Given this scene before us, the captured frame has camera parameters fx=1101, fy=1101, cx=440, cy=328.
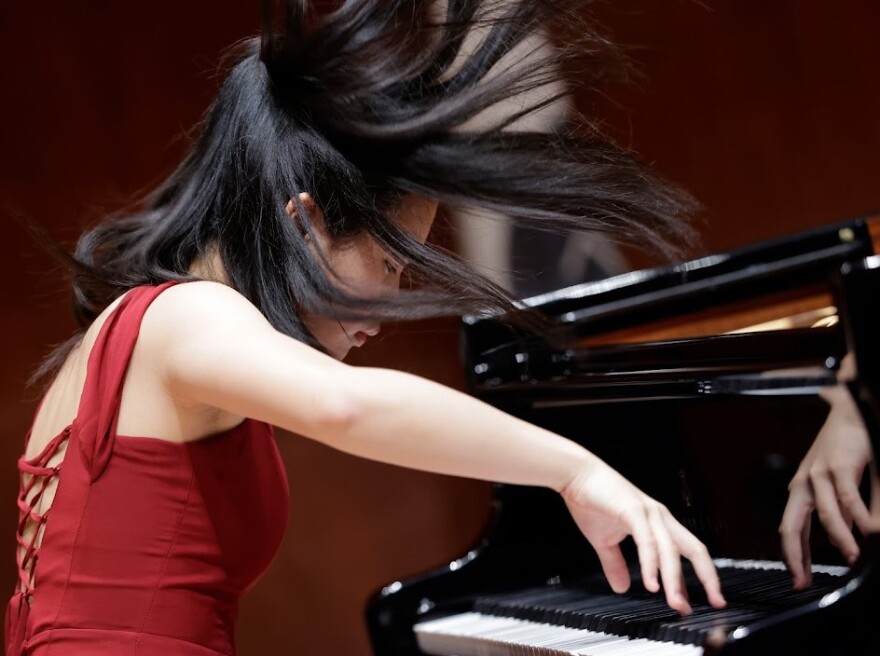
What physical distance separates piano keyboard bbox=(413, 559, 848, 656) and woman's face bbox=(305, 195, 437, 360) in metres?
0.41

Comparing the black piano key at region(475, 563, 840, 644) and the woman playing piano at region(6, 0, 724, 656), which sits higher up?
the woman playing piano at region(6, 0, 724, 656)

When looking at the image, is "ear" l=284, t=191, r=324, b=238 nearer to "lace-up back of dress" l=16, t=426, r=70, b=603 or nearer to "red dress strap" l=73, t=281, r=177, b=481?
"red dress strap" l=73, t=281, r=177, b=481

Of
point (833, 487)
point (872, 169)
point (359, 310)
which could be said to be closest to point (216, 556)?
point (359, 310)

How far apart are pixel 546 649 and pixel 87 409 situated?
0.57 m

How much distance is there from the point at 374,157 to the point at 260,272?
18cm

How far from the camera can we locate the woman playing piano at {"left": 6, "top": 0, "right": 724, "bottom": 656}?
47.3 inches

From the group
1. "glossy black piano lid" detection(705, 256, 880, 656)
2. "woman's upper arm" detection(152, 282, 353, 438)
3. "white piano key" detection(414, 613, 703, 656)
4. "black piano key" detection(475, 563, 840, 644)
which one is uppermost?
"woman's upper arm" detection(152, 282, 353, 438)

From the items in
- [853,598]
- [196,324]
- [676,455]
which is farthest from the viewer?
[676,455]

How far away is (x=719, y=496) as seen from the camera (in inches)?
52.1

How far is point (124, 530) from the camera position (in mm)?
1217

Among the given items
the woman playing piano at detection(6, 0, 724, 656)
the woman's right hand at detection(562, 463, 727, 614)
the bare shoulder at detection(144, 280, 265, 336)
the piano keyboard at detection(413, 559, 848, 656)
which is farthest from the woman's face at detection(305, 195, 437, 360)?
the piano keyboard at detection(413, 559, 848, 656)

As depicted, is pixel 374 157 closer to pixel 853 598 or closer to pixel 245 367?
pixel 245 367

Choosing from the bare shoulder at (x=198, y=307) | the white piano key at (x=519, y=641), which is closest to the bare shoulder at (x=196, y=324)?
the bare shoulder at (x=198, y=307)

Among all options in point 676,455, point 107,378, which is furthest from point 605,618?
point 107,378
